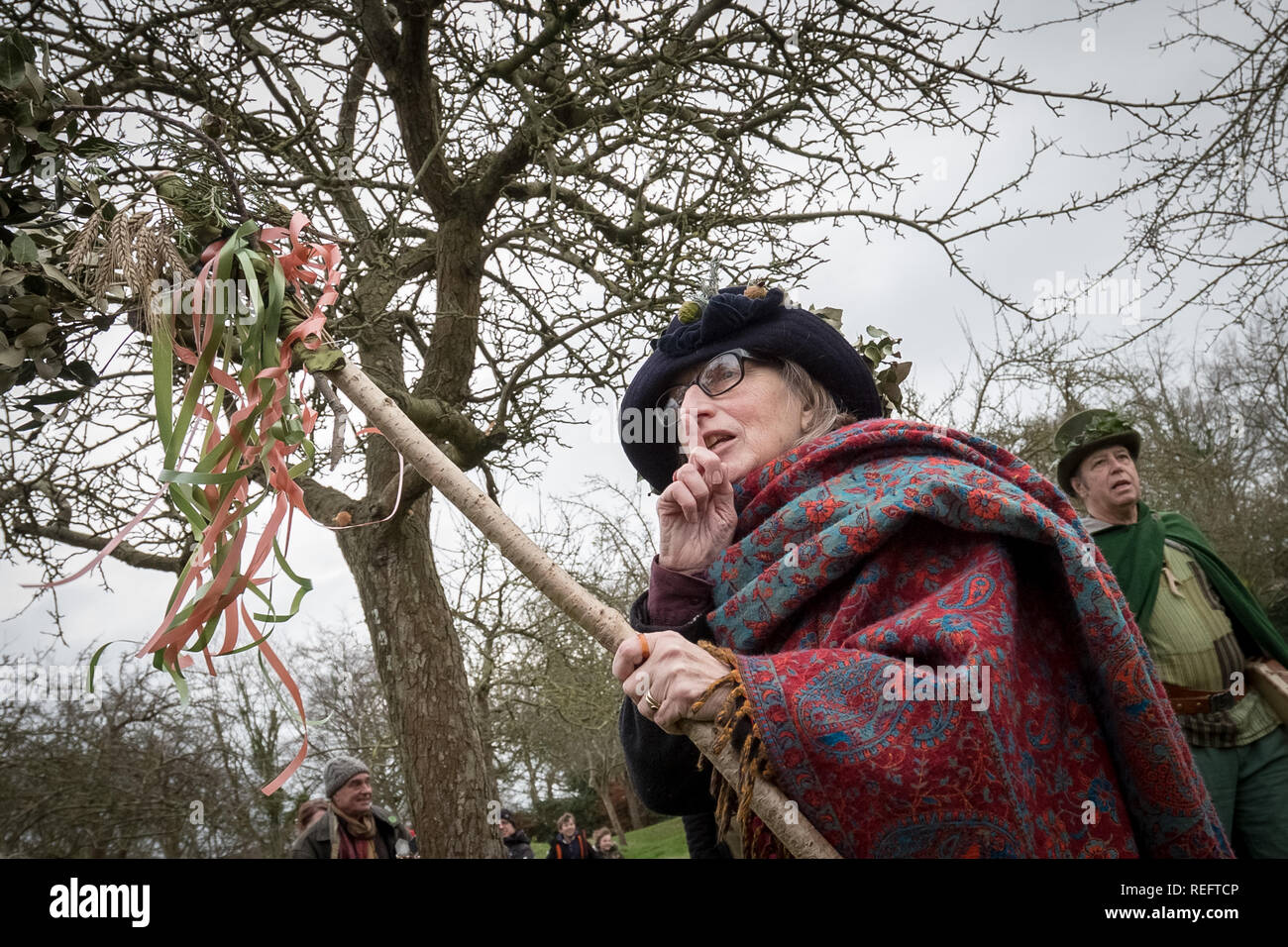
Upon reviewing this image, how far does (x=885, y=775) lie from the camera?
A: 1327 mm

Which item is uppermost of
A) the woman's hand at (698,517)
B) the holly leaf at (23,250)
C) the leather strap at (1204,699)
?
the holly leaf at (23,250)

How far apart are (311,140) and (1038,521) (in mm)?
4294

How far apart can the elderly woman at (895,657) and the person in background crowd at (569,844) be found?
8.80 m

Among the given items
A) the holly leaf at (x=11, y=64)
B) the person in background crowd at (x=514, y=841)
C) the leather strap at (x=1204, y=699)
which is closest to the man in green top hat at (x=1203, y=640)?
the leather strap at (x=1204, y=699)

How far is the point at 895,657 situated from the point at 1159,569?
259 cm

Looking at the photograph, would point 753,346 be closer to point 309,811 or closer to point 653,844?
point 309,811

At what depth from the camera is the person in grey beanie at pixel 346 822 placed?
555cm

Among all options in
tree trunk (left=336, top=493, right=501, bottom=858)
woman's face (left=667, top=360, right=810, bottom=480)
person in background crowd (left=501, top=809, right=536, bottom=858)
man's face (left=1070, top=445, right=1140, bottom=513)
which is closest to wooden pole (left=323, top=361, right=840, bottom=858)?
woman's face (left=667, top=360, right=810, bottom=480)

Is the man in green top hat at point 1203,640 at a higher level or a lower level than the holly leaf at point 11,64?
lower

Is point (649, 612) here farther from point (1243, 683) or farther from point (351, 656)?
point (351, 656)

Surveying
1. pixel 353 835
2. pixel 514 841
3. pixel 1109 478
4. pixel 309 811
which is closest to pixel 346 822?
pixel 353 835

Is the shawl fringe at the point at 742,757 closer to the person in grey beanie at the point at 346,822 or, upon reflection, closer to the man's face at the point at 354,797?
the person in grey beanie at the point at 346,822

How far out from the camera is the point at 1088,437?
3.94m

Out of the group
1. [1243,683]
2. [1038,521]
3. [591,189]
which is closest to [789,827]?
[1038,521]
